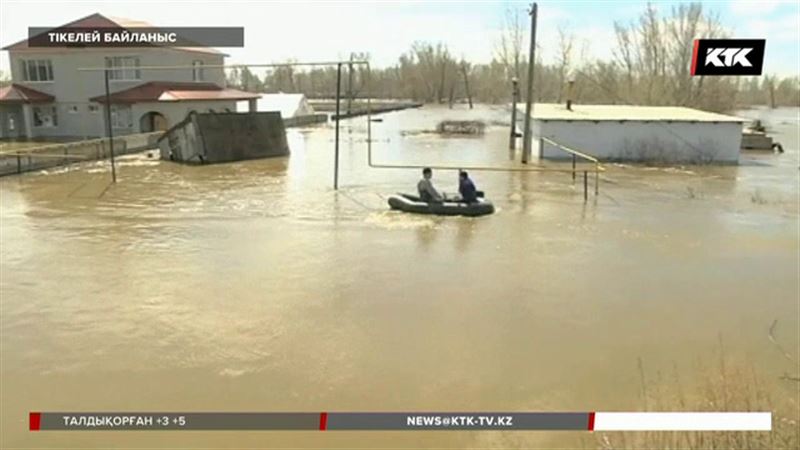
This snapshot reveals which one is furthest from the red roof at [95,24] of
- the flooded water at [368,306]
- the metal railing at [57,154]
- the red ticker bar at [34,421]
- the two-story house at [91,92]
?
the red ticker bar at [34,421]

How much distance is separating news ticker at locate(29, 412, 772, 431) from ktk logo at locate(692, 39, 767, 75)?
8.94ft

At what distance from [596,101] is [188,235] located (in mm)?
57924

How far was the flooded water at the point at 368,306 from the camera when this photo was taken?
5.70 metres

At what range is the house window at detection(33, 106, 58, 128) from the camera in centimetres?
3434

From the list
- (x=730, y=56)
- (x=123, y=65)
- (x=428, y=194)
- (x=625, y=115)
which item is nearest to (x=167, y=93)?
(x=123, y=65)

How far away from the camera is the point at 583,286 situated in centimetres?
912

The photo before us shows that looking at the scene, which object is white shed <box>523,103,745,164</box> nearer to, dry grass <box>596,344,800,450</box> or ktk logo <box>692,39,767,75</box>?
dry grass <box>596,344,800,450</box>

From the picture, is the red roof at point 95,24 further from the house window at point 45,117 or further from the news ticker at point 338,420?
the news ticker at point 338,420

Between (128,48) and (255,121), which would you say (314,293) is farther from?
(128,48)

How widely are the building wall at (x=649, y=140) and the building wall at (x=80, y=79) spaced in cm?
2138

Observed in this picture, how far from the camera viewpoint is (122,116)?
33000mm

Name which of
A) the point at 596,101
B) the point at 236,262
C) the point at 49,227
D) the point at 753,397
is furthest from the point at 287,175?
the point at 596,101

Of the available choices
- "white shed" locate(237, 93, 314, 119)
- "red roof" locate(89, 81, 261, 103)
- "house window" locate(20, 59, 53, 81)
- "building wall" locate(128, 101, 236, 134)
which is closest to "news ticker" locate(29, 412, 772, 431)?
"building wall" locate(128, 101, 236, 134)

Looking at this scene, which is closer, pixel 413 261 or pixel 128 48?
pixel 413 261
